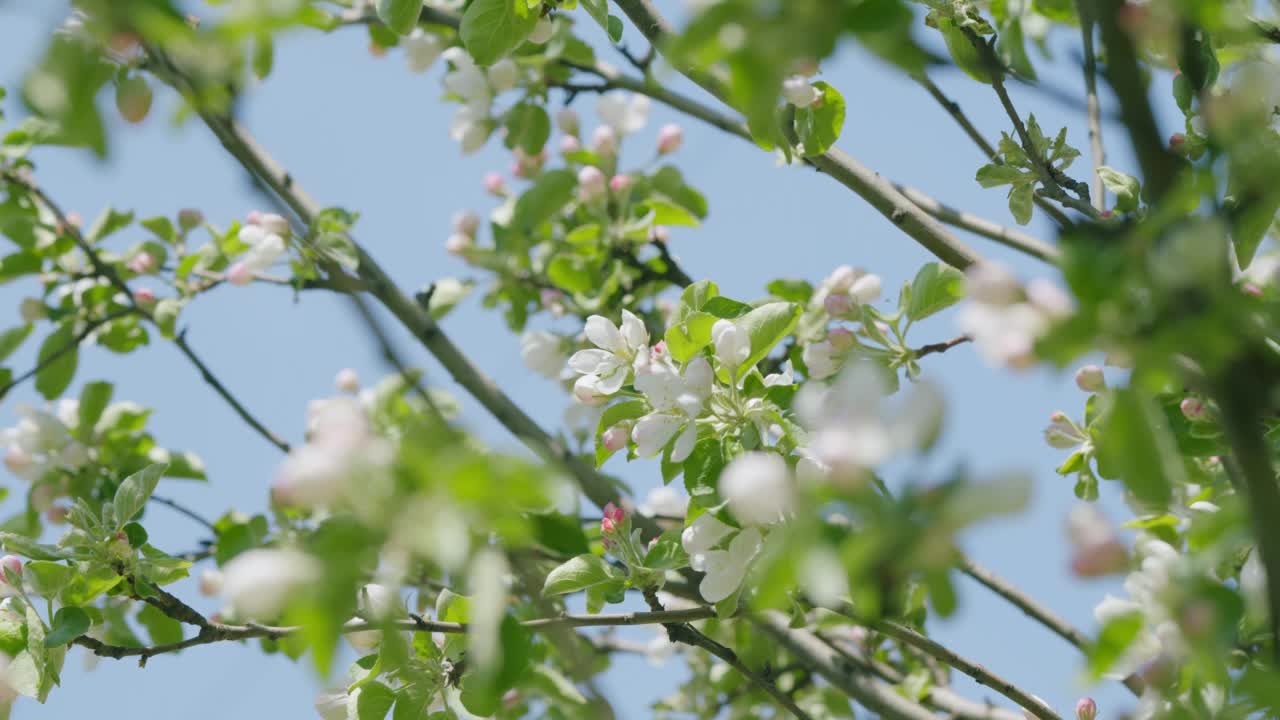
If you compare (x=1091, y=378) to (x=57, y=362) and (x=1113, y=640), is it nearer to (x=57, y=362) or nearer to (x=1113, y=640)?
(x=1113, y=640)

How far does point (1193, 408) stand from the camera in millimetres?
1433

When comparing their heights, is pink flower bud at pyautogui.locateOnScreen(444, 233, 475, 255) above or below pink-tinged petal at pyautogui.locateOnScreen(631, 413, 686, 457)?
above

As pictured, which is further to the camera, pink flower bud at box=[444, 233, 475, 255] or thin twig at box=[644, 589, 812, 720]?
pink flower bud at box=[444, 233, 475, 255]

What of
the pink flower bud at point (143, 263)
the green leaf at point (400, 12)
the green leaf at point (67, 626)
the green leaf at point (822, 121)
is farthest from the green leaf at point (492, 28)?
the pink flower bud at point (143, 263)

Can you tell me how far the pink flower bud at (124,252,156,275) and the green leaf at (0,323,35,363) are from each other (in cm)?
38

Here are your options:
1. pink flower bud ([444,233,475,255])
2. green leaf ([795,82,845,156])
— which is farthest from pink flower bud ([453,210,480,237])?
green leaf ([795,82,845,156])

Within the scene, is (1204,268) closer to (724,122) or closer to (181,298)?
(724,122)

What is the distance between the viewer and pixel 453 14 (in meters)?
2.22

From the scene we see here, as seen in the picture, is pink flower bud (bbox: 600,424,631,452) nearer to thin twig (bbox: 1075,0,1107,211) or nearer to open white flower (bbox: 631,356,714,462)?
open white flower (bbox: 631,356,714,462)

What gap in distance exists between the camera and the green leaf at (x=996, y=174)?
5.05ft

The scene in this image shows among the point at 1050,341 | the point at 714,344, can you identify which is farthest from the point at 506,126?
the point at 1050,341

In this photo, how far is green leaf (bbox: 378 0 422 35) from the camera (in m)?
1.45

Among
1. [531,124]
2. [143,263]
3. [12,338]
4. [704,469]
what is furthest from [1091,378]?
[12,338]

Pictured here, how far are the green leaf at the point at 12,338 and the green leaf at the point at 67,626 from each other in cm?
155
